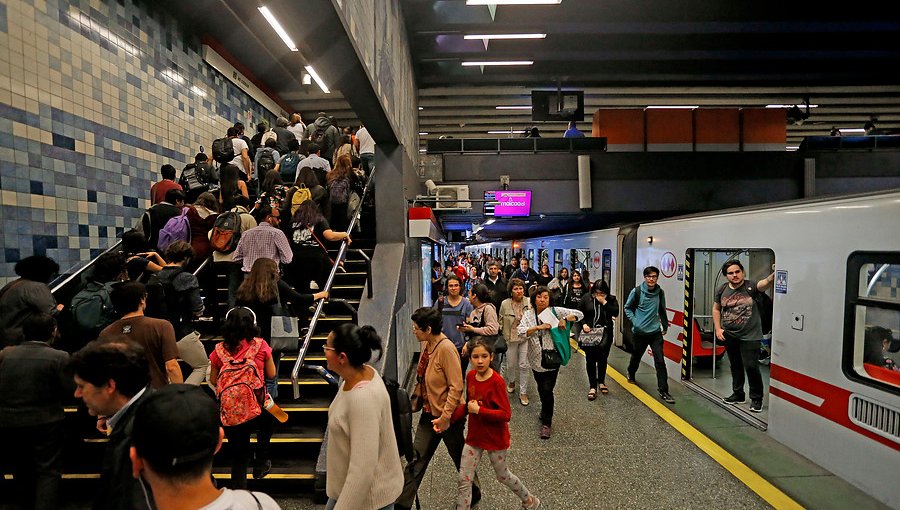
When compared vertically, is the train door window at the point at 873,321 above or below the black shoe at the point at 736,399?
above

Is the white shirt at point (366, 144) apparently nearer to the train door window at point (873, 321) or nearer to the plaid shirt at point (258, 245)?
the plaid shirt at point (258, 245)

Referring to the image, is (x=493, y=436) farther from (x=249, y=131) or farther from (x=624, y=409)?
(x=249, y=131)

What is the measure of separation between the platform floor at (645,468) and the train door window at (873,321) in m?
0.94

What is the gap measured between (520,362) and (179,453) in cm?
531

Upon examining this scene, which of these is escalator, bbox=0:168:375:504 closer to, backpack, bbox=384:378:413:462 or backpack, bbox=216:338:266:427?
backpack, bbox=216:338:266:427

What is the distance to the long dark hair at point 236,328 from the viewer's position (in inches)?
117

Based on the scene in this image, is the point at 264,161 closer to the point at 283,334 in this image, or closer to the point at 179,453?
the point at 283,334

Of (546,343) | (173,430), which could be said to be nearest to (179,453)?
(173,430)

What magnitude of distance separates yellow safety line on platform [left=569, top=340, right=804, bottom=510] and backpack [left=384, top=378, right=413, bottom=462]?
2.89m

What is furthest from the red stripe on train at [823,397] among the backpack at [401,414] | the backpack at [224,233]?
the backpack at [224,233]

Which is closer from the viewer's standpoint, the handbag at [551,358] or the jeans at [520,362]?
the handbag at [551,358]

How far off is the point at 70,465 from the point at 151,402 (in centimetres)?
357

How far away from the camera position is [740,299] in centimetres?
528

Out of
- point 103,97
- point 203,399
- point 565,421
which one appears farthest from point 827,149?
point 103,97
